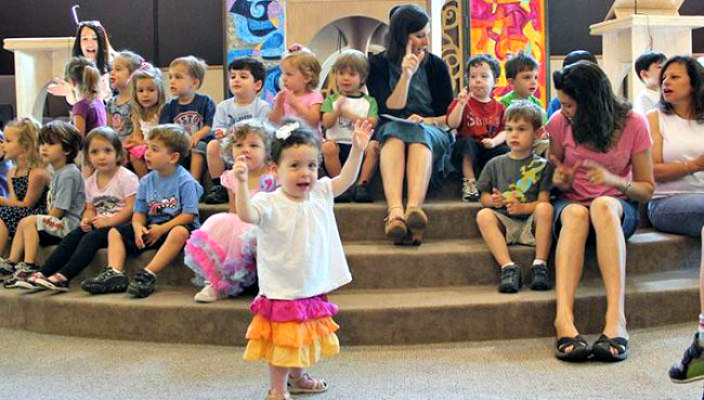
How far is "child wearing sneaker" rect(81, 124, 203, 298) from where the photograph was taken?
12.1 feet

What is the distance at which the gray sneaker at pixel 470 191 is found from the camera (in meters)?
4.14

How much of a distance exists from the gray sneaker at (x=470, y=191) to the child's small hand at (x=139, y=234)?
4.91 feet

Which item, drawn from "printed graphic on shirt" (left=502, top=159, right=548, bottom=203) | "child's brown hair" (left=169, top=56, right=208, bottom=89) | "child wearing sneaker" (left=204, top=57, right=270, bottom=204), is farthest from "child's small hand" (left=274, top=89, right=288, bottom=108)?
"printed graphic on shirt" (left=502, top=159, right=548, bottom=203)

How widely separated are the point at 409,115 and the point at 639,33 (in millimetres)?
1973

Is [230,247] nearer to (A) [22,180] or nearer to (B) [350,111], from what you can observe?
(B) [350,111]

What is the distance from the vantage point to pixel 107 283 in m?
3.66

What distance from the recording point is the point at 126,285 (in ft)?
12.2

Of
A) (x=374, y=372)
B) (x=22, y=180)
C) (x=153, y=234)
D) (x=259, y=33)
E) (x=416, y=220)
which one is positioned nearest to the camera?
(x=374, y=372)

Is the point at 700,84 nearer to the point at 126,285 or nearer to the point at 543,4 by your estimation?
the point at 126,285

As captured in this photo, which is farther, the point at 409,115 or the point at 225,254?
the point at 409,115

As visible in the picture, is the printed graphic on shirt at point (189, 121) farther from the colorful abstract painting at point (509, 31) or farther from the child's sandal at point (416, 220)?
the colorful abstract painting at point (509, 31)

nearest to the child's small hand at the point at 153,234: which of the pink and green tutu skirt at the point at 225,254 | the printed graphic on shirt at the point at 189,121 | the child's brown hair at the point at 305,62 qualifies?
the pink and green tutu skirt at the point at 225,254

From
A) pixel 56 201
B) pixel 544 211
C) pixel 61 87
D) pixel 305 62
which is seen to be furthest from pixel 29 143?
pixel 544 211

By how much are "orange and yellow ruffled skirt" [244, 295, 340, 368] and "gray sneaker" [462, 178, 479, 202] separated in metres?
1.64
